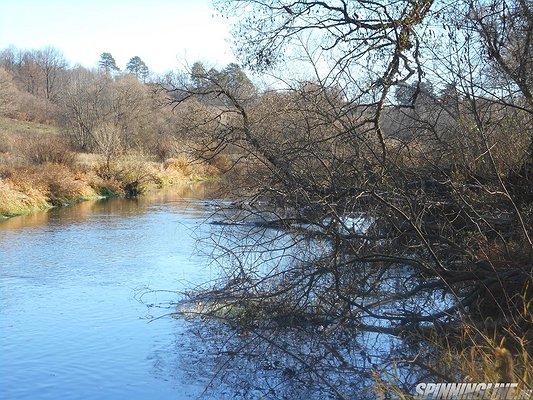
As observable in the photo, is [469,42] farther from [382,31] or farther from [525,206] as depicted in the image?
[525,206]

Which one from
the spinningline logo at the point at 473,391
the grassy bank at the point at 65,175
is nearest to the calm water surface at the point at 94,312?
the spinningline logo at the point at 473,391

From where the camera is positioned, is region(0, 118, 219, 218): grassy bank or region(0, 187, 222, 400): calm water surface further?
region(0, 118, 219, 218): grassy bank

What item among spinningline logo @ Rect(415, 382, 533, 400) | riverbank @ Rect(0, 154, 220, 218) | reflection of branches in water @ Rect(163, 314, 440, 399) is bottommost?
reflection of branches in water @ Rect(163, 314, 440, 399)

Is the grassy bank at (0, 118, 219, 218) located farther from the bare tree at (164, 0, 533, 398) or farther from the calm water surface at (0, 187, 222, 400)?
the bare tree at (164, 0, 533, 398)

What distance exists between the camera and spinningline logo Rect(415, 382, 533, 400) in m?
3.97

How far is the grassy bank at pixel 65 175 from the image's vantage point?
2372 cm

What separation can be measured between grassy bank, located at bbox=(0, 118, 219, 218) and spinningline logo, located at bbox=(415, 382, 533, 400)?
1880 cm

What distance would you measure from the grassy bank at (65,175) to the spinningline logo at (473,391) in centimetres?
1880

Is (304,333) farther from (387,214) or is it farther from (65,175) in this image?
(65,175)

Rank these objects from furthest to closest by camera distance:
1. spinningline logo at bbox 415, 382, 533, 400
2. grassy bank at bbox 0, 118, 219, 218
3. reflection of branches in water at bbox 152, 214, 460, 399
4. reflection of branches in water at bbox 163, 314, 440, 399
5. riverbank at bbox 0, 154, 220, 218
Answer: grassy bank at bbox 0, 118, 219, 218 → riverbank at bbox 0, 154, 220, 218 → reflection of branches in water at bbox 152, 214, 460, 399 → reflection of branches in water at bbox 163, 314, 440, 399 → spinningline logo at bbox 415, 382, 533, 400

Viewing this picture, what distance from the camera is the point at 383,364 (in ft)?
24.2

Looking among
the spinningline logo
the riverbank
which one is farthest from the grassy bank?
the spinningline logo

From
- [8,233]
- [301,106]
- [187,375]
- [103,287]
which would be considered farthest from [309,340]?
[8,233]

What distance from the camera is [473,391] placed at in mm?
4348
